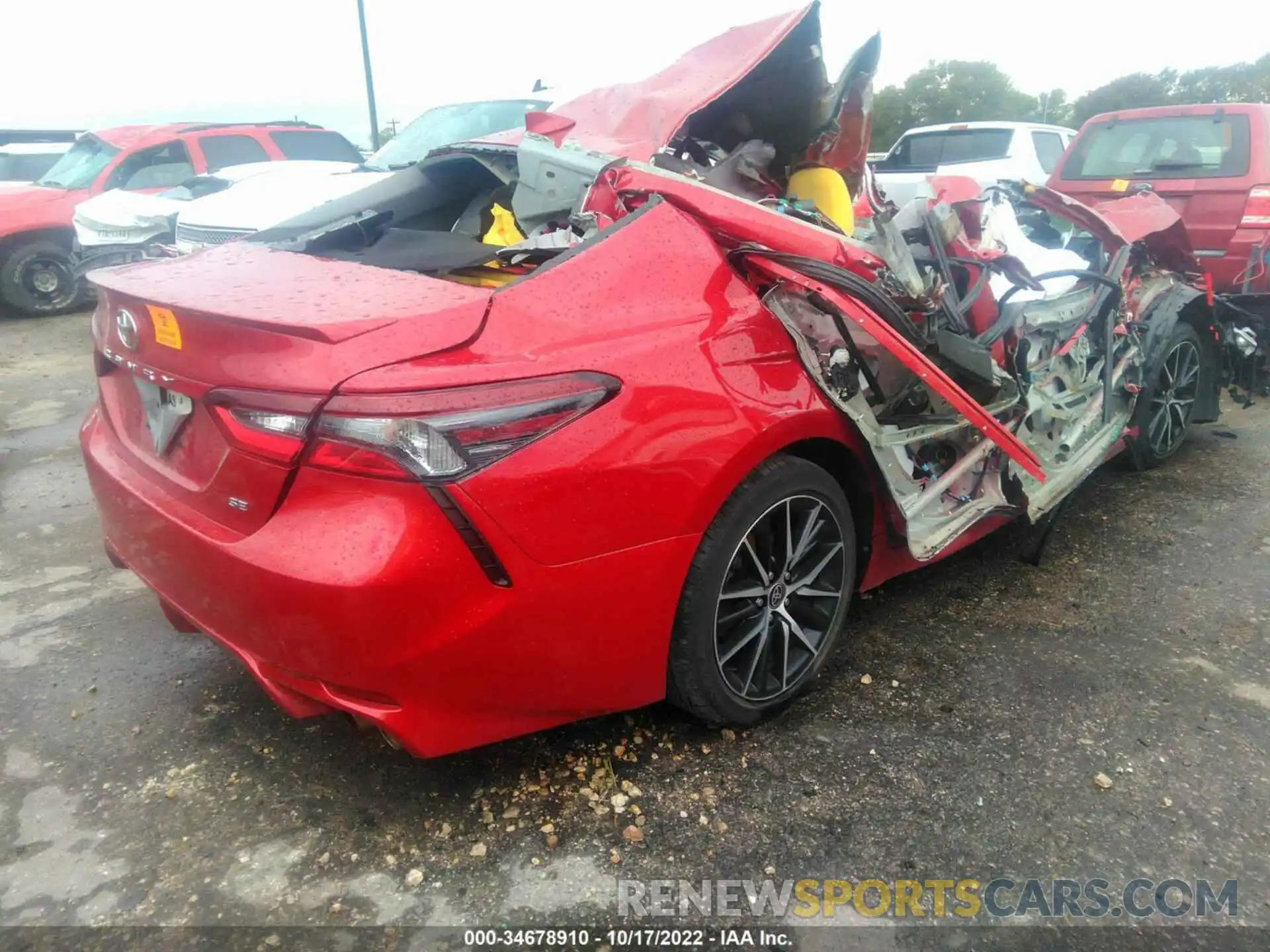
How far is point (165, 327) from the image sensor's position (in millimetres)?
2057

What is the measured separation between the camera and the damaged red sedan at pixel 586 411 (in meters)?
1.79

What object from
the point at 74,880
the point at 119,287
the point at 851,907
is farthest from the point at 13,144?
the point at 851,907

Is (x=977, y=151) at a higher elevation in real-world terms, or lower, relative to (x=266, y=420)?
Result: lower

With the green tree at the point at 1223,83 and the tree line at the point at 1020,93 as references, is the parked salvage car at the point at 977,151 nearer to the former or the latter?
the tree line at the point at 1020,93

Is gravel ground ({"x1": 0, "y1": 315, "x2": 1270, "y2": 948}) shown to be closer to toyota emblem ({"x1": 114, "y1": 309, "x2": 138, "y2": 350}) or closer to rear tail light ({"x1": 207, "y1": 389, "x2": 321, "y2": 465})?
rear tail light ({"x1": 207, "y1": 389, "x2": 321, "y2": 465})

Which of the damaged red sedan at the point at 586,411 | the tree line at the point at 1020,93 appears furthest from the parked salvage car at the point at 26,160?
the tree line at the point at 1020,93

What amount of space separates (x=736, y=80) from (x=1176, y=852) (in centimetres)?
239

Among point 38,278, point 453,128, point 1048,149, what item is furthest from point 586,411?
point 38,278

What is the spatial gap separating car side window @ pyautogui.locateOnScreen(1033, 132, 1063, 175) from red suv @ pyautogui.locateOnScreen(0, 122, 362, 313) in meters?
7.47

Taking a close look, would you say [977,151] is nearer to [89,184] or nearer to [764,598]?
[764,598]

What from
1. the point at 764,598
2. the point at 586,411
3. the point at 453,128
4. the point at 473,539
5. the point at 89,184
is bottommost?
the point at 764,598

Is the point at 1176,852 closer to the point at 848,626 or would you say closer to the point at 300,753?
the point at 848,626

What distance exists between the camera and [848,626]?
3.10 meters

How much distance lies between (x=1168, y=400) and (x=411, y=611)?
13.6ft
